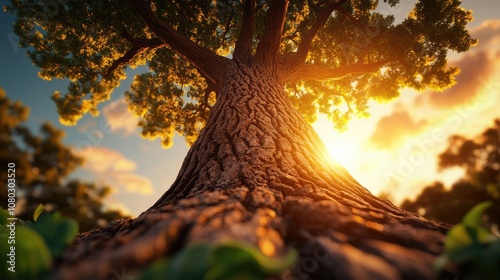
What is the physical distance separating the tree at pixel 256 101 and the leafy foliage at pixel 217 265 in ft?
0.49

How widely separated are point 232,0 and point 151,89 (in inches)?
160

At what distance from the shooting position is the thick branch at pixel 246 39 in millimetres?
4616

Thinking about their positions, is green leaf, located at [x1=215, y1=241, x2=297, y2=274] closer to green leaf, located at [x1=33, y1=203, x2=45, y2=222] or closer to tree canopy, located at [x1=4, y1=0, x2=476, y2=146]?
green leaf, located at [x1=33, y1=203, x2=45, y2=222]

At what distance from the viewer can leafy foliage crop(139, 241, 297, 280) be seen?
438 millimetres

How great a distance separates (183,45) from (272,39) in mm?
1691

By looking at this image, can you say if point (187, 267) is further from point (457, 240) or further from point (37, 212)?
point (37, 212)

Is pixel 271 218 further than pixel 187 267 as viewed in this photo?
Yes

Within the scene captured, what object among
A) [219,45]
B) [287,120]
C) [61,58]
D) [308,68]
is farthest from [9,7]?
[287,120]

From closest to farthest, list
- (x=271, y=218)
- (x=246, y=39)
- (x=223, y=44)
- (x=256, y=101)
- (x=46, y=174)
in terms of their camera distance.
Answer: (x=271, y=218) < (x=256, y=101) < (x=246, y=39) < (x=223, y=44) < (x=46, y=174)

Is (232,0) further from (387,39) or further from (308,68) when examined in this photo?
(387,39)

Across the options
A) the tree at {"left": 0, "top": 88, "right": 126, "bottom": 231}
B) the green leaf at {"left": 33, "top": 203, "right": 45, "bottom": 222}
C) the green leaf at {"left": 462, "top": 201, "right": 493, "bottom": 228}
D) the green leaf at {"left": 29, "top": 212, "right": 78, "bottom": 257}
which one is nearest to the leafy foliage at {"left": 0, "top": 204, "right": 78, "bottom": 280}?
the green leaf at {"left": 29, "top": 212, "right": 78, "bottom": 257}

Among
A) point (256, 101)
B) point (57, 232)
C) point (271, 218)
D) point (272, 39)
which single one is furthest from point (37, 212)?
point (272, 39)

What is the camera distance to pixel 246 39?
4863 millimetres

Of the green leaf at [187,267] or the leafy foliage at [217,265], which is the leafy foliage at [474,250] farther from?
the green leaf at [187,267]
